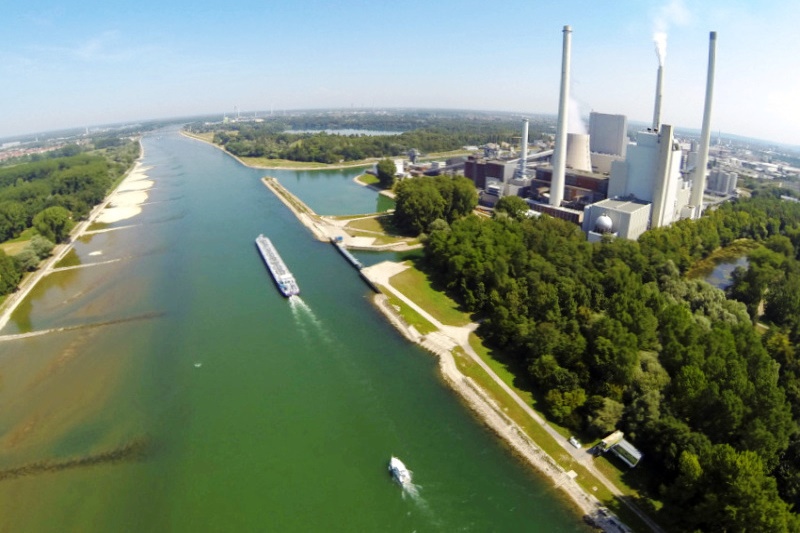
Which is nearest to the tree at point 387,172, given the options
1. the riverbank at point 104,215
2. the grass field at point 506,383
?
the riverbank at point 104,215

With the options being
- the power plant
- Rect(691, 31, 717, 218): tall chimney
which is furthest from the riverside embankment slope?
Rect(691, 31, 717, 218): tall chimney

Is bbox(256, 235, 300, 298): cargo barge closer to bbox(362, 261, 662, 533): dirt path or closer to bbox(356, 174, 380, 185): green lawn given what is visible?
bbox(362, 261, 662, 533): dirt path

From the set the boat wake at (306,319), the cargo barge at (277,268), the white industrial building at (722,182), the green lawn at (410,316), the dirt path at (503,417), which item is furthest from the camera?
the white industrial building at (722,182)

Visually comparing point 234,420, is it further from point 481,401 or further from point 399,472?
point 481,401

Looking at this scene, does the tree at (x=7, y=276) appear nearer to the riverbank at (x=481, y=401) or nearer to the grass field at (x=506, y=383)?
the riverbank at (x=481, y=401)

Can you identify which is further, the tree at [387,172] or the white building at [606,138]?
the tree at [387,172]

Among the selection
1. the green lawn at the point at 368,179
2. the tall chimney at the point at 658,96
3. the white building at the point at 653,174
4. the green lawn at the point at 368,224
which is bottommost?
the green lawn at the point at 368,224

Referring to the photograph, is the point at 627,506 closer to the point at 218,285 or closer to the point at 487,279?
the point at 487,279
